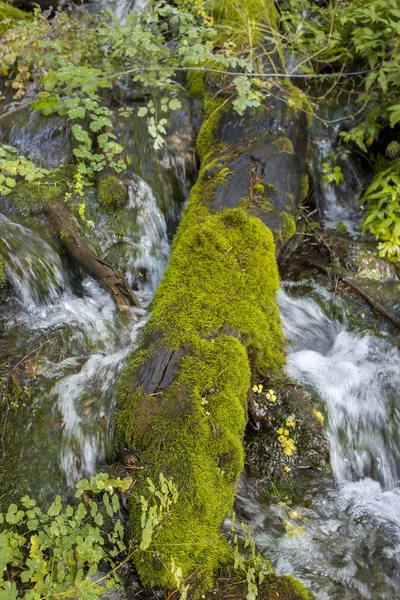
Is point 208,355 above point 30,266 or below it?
below

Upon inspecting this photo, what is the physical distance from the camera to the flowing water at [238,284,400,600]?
2797 mm

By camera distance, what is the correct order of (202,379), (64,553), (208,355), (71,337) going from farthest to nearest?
(71,337) < (208,355) < (202,379) < (64,553)

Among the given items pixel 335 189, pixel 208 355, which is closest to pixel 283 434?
pixel 208 355

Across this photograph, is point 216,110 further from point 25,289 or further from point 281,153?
point 25,289

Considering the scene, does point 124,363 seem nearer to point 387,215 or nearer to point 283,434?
point 283,434

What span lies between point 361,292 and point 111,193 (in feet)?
9.64

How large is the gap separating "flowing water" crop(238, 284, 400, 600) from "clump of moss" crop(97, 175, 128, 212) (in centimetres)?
212

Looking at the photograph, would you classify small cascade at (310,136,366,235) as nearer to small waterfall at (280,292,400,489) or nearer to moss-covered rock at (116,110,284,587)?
small waterfall at (280,292,400,489)

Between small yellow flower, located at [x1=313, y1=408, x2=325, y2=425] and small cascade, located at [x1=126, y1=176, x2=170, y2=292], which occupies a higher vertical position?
small cascade, located at [x1=126, y1=176, x2=170, y2=292]

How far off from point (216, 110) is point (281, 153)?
108 centimetres

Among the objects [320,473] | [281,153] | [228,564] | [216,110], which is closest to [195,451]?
[228,564]

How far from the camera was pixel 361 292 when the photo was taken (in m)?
4.86

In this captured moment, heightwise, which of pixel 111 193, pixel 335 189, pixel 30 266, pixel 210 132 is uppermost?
pixel 210 132

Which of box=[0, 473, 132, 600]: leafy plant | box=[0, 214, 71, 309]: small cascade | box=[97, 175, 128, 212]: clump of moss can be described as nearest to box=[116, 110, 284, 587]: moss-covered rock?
box=[0, 473, 132, 600]: leafy plant
